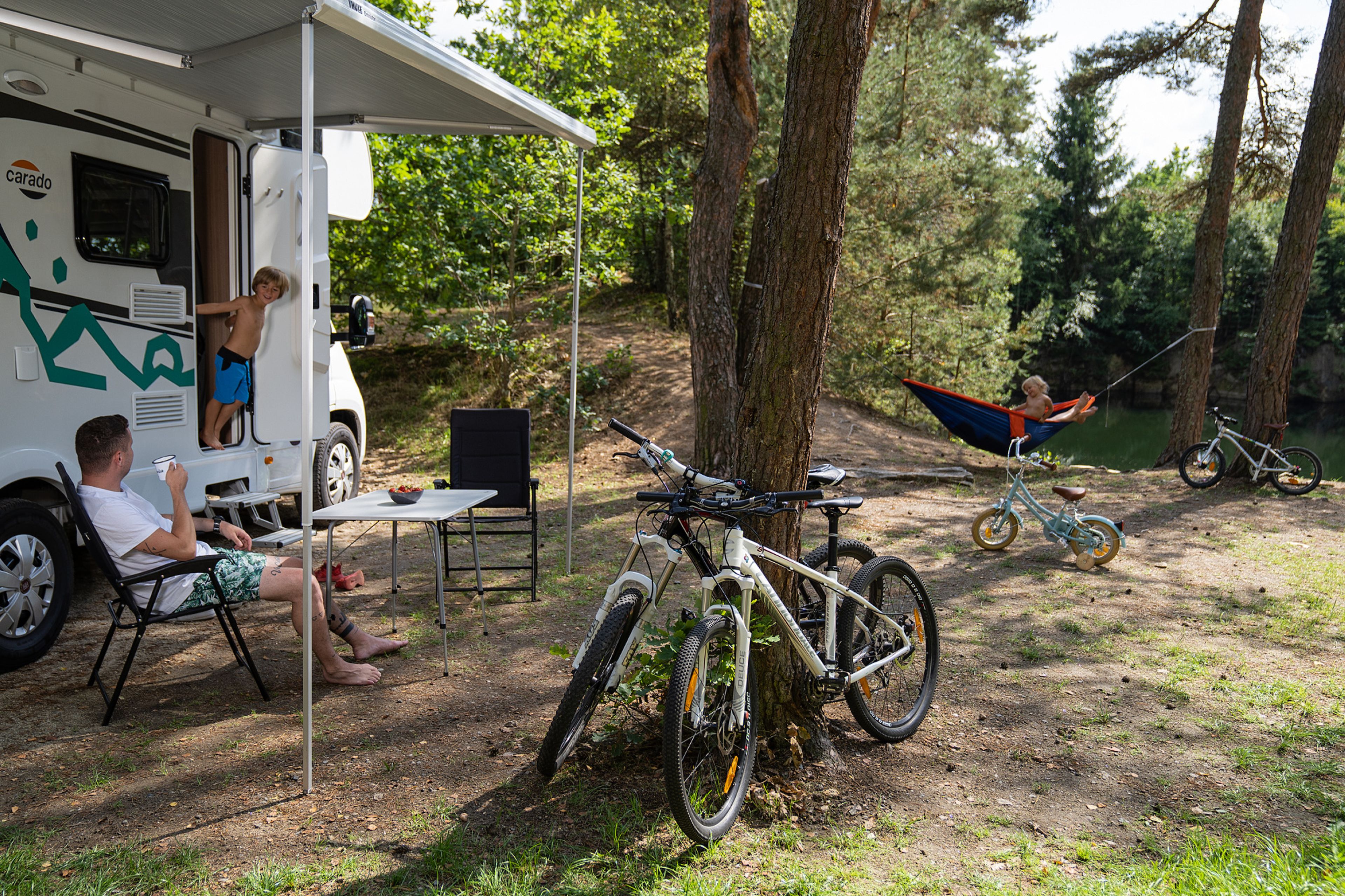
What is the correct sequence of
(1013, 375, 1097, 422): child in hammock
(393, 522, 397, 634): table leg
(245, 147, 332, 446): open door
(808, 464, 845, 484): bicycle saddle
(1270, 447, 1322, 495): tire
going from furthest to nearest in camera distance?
1. (1270, 447, 1322, 495): tire
2. (1013, 375, 1097, 422): child in hammock
3. (245, 147, 332, 446): open door
4. (393, 522, 397, 634): table leg
5. (808, 464, 845, 484): bicycle saddle

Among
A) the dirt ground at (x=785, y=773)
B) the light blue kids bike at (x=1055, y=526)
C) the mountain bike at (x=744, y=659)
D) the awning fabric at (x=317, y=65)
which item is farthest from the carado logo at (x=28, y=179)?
the light blue kids bike at (x=1055, y=526)

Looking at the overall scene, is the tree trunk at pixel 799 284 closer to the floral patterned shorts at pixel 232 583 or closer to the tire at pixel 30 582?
the floral patterned shorts at pixel 232 583

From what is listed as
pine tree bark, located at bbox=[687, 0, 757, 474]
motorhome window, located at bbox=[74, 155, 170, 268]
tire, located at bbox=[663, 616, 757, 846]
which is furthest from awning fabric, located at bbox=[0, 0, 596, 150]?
pine tree bark, located at bbox=[687, 0, 757, 474]

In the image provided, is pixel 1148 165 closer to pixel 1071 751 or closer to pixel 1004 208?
pixel 1004 208

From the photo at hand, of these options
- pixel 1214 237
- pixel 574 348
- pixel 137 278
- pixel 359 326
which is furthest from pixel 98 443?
pixel 1214 237

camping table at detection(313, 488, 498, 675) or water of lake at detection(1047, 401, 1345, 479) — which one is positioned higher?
camping table at detection(313, 488, 498, 675)

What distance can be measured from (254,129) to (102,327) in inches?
66.9

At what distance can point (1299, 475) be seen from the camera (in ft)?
28.1

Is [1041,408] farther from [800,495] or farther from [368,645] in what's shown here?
[368,645]

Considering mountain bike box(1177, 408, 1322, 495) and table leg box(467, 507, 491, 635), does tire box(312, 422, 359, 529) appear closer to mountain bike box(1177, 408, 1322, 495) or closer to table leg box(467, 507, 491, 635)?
table leg box(467, 507, 491, 635)

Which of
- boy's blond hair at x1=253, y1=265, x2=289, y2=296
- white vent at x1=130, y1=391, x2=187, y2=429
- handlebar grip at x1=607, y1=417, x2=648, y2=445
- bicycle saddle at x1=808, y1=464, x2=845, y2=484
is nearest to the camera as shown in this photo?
handlebar grip at x1=607, y1=417, x2=648, y2=445

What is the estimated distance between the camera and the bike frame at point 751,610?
2.50 meters

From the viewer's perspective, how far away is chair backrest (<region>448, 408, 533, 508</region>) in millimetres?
5145

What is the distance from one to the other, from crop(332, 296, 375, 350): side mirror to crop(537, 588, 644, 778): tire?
435cm
